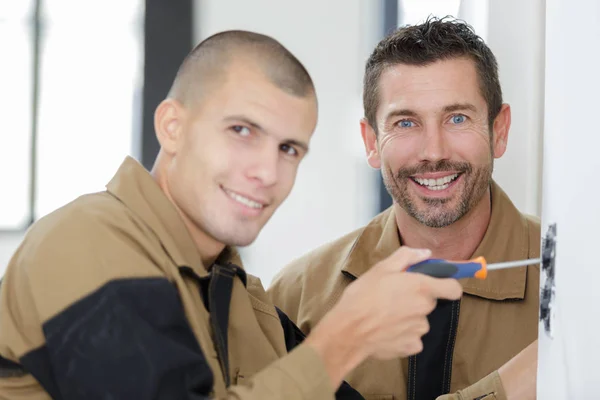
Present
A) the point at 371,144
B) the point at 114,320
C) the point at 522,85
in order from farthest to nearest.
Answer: the point at 522,85
the point at 371,144
the point at 114,320

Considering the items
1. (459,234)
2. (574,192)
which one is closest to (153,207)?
(574,192)

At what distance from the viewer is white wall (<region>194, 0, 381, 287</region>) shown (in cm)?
354

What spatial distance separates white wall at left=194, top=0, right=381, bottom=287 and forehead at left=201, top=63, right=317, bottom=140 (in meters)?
2.50

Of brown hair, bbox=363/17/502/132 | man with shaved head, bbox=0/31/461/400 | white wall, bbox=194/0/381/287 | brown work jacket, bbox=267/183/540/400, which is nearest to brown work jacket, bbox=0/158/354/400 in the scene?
man with shaved head, bbox=0/31/461/400

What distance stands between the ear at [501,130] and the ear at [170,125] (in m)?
0.77

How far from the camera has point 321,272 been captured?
66.1 inches

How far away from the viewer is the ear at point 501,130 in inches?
64.2

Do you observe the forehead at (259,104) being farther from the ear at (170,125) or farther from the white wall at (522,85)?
the white wall at (522,85)

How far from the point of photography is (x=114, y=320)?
2.69 feet

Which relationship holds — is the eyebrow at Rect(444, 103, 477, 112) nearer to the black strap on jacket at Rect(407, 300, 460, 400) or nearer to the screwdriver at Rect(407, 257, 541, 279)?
the black strap on jacket at Rect(407, 300, 460, 400)

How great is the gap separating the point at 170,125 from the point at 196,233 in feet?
0.50

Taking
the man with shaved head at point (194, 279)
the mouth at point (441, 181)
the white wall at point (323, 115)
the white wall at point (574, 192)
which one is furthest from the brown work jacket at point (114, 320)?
the white wall at point (323, 115)

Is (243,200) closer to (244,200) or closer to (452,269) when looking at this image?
(244,200)

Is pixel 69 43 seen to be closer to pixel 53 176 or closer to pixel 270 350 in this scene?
pixel 53 176
